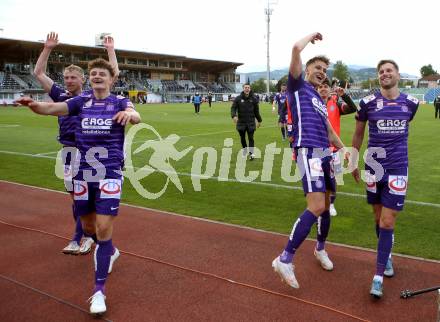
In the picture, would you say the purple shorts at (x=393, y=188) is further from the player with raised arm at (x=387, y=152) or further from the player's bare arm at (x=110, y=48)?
the player's bare arm at (x=110, y=48)

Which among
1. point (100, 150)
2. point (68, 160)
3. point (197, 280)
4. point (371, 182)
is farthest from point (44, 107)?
point (371, 182)

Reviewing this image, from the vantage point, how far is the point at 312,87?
4.50m

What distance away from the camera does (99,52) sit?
7356cm

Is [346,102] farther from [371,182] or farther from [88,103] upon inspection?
[88,103]

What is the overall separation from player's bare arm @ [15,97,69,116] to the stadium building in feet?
180

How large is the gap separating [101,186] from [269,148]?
36.6 ft

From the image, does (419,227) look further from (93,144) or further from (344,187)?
(93,144)

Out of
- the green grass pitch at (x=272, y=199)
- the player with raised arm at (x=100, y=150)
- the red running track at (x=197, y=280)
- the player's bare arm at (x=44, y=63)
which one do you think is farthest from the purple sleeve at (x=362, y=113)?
the player's bare arm at (x=44, y=63)

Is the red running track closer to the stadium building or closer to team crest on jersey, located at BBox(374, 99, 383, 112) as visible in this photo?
team crest on jersey, located at BBox(374, 99, 383, 112)

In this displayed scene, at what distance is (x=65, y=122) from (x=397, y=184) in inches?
150

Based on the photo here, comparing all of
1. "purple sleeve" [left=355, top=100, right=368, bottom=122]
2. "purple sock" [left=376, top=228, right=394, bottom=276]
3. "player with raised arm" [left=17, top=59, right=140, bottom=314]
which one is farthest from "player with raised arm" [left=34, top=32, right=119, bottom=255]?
"purple sock" [left=376, top=228, right=394, bottom=276]

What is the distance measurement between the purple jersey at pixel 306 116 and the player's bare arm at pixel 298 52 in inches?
3.7

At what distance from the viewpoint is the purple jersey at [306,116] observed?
14.3ft

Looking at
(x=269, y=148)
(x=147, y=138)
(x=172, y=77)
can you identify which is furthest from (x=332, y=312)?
(x=172, y=77)
